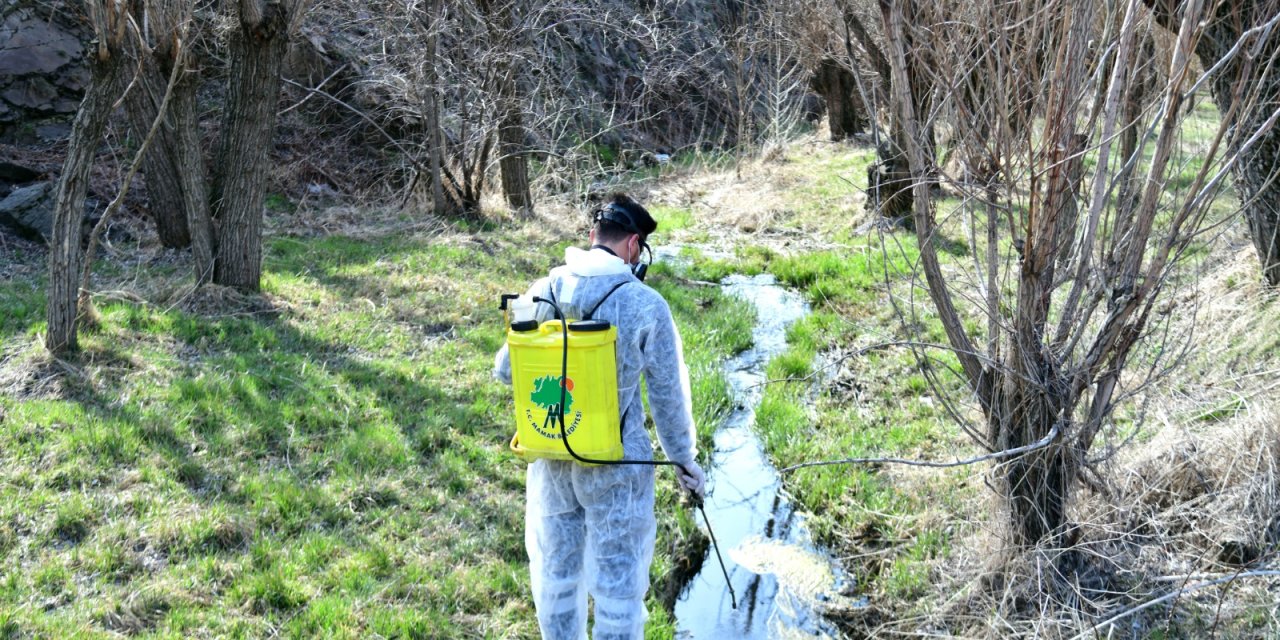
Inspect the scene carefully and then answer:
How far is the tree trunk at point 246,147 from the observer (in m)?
8.46

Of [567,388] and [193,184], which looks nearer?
[567,388]

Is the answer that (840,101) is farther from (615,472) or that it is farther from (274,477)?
(615,472)

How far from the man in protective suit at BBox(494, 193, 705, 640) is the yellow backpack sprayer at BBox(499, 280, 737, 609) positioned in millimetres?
142

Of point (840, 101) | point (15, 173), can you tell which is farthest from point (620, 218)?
point (840, 101)

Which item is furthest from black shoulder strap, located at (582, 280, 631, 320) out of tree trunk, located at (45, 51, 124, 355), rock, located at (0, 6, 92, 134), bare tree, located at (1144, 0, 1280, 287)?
rock, located at (0, 6, 92, 134)

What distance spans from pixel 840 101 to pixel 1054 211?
55.0ft

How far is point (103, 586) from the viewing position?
4473mm

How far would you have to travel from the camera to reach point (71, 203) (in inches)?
264

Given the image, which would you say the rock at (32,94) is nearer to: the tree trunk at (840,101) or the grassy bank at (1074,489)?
the grassy bank at (1074,489)

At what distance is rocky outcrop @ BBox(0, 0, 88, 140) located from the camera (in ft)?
40.7

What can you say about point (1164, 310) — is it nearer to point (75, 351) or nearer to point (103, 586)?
point (103, 586)

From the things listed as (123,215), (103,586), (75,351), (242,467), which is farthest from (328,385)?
(123,215)

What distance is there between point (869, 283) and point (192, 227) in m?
6.36

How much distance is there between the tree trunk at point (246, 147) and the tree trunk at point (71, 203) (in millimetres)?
1817
